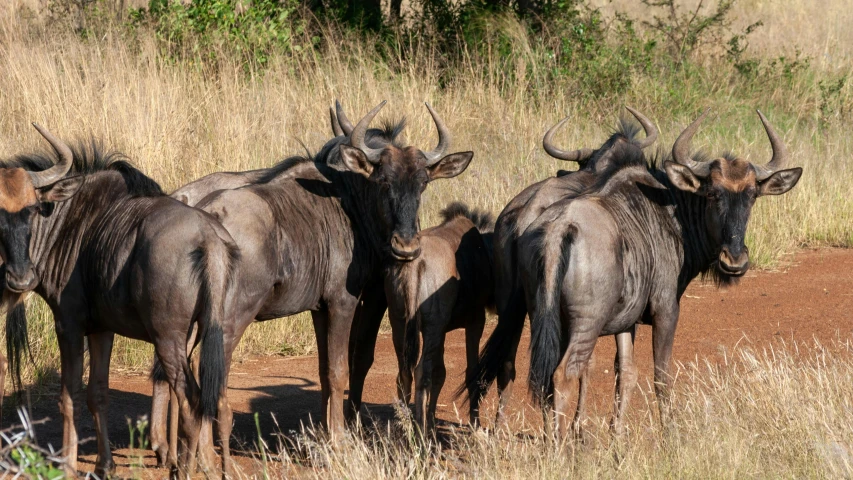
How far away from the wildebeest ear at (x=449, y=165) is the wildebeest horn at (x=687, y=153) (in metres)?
1.42

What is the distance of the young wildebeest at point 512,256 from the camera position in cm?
643

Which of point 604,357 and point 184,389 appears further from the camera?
point 604,357

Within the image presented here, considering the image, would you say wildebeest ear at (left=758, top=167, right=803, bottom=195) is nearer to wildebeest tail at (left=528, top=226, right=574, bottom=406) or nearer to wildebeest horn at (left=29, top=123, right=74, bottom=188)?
wildebeest tail at (left=528, top=226, right=574, bottom=406)

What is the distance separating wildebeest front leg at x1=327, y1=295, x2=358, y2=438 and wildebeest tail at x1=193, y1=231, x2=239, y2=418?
1.34m

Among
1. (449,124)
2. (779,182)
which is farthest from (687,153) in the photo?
(449,124)

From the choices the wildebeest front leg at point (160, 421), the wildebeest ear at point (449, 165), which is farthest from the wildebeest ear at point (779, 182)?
the wildebeest front leg at point (160, 421)

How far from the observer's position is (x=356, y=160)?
709 cm

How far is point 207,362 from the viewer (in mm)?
5664

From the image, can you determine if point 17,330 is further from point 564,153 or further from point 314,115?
point 314,115

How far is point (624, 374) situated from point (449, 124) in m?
7.44

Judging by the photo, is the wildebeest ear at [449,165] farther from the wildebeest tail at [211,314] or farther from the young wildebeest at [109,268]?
the wildebeest tail at [211,314]

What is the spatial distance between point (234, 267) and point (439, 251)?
1.67 metres

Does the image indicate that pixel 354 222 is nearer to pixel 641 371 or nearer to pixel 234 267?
pixel 234 267

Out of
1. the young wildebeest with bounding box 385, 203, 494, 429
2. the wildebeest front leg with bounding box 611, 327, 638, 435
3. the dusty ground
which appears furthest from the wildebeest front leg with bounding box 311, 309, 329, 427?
the wildebeest front leg with bounding box 611, 327, 638, 435
